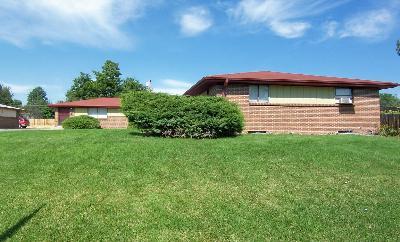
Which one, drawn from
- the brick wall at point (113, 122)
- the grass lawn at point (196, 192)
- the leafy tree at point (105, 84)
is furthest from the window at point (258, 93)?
the leafy tree at point (105, 84)

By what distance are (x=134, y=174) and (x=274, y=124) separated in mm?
11740

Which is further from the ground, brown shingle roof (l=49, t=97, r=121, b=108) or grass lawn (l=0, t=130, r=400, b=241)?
brown shingle roof (l=49, t=97, r=121, b=108)

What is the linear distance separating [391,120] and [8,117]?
34.3 meters

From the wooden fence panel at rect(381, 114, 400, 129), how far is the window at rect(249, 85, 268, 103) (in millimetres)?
6157

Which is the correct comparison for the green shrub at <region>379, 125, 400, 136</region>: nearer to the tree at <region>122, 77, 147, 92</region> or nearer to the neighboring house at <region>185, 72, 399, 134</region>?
the neighboring house at <region>185, 72, 399, 134</region>

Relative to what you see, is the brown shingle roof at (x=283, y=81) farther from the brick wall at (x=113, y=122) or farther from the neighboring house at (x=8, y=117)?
the neighboring house at (x=8, y=117)

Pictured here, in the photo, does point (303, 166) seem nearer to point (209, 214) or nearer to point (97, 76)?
point (209, 214)

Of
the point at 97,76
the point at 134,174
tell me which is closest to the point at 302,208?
the point at 134,174

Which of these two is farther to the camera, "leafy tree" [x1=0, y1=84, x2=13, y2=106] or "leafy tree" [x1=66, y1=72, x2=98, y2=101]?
"leafy tree" [x1=0, y1=84, x2=13, y2=106]

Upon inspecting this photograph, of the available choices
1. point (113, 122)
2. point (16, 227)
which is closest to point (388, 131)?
point (16, 227)

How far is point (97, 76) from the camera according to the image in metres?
67.9

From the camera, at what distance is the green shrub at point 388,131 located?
1861 centimetres

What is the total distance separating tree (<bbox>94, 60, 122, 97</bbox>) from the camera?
67.1 meters

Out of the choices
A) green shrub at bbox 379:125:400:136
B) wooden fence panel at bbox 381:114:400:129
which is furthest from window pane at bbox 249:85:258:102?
wooden fence panel at bbox 381:114:400:129
